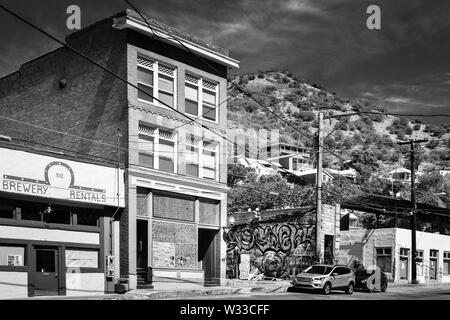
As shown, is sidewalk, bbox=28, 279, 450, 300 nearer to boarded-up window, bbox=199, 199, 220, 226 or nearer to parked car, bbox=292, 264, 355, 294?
parked car, bbox=292, 264, 355, 294

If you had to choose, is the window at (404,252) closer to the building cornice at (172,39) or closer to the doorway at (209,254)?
the doorway at (209,254)

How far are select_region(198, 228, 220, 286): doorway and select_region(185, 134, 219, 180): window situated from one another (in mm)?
3341

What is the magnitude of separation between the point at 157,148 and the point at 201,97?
4480 mm

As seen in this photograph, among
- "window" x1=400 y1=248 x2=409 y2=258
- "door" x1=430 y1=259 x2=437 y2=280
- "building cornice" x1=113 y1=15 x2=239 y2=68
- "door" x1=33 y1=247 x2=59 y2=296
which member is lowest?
"door" x1=430 y1=259 x2=437 y2=280

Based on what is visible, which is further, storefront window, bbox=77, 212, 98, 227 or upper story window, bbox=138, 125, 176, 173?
upper story window, bbox=138, 125, 176, 173

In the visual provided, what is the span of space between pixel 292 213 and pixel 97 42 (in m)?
18.2

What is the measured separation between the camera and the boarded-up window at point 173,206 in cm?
2995

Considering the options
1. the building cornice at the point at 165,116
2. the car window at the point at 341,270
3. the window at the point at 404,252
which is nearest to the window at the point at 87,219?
the building cornice at the point at 165,116

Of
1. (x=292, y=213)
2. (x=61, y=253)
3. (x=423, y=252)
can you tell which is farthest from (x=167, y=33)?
(x=423, y=252)

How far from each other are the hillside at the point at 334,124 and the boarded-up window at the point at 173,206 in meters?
78.5

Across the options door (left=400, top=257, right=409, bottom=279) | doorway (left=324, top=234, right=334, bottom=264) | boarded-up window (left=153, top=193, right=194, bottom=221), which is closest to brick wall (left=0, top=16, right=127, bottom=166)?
boarded-up window (left=153, top=193, right=194, bottom=221)

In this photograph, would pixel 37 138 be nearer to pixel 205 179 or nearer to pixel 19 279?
pixel 205 179

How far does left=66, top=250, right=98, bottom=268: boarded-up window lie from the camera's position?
83.4ft
